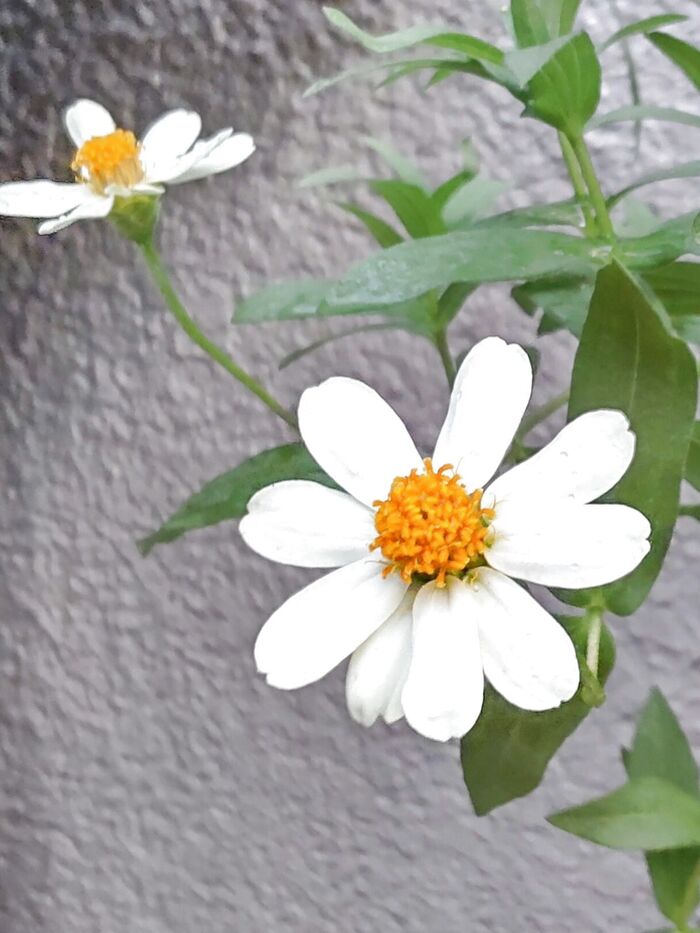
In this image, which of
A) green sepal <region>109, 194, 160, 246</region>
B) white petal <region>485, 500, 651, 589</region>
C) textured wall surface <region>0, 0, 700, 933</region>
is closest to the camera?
white petal <region>485, 500, 651, 589</region>

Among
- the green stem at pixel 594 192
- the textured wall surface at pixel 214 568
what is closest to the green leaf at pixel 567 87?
the green stem at pixel 594 192

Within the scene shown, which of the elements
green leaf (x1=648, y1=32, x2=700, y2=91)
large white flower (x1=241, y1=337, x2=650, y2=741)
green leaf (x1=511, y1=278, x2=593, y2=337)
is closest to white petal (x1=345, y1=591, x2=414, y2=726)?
large white flower (x1=241, y1=337, x2=650, y2=741)

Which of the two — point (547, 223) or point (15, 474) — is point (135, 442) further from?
point (547, 223)

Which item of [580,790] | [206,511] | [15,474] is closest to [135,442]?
[15,474]

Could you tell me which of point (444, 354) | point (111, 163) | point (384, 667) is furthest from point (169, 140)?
point (384, 667)

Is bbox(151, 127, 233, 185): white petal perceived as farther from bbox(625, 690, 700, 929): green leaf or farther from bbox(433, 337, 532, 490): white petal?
bbox(625, 690, 700, 929): green leaf
